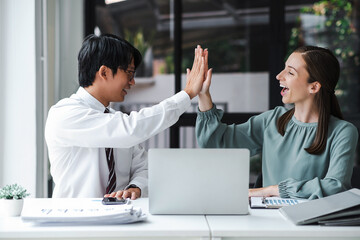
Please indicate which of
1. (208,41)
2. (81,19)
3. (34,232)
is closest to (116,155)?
(34,232)

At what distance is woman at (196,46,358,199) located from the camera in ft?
7.37

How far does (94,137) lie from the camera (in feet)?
6.84

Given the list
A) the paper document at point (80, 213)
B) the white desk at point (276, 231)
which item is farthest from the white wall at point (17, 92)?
the white desk at point (276, 231)

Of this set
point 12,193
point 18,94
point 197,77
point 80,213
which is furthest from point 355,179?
point 18,94

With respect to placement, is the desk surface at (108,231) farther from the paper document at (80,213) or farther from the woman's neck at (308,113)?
the woman's neck at (308,113)

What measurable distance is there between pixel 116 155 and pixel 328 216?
1072 millimetres

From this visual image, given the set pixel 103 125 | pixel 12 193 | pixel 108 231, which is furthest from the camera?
pixel 103 125

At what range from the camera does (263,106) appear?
6.06 metres

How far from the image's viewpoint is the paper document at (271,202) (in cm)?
190

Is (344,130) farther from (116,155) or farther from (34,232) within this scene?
(34,232)

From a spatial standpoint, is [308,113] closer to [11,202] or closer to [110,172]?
[110,172]

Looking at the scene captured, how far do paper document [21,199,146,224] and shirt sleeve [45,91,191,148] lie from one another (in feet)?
1.06

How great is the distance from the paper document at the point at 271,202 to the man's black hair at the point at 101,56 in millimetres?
843

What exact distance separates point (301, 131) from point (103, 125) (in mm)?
937
